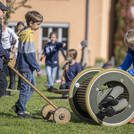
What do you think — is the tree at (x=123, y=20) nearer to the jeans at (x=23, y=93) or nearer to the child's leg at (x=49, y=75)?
the child's leg at (x=49, y=75)

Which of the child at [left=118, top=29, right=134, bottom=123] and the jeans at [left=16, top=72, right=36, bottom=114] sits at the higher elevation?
the child at [left=118, top=29, right=134, bottom=123]

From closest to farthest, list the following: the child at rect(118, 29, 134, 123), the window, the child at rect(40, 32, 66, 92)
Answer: the child at rect(118, 29, 134, 123), the child at rect(40, 32, 66, 92), the window

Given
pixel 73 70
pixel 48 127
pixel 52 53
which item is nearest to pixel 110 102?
pixel 48 127

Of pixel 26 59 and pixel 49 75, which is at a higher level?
pixel 26 59

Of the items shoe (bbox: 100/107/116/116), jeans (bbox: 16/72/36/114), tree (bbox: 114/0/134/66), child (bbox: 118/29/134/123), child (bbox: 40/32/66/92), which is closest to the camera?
shoe (bbox: 100/107/116/116)

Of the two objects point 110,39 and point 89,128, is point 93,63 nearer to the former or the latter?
point 110,39

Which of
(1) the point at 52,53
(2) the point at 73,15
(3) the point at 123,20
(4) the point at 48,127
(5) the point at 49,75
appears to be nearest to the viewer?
(4) the point at 48,127

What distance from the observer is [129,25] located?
23438 mm

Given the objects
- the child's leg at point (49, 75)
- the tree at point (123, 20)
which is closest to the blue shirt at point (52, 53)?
the child's leg at point (49, 75)

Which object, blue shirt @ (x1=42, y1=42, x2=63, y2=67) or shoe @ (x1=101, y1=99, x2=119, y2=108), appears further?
blue shirt @ (x1=42, y1=42, x2=63, y2=67)

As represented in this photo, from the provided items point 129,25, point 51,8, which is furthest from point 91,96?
point 129,25

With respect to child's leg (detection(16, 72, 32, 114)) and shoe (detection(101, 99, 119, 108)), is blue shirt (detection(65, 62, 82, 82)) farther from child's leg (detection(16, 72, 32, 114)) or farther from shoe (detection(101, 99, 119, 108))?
shoe (detection(101, 99, 119, 108))

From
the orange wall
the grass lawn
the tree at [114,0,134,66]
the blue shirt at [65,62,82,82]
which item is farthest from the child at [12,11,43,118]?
the tree at [114,0,134,66]

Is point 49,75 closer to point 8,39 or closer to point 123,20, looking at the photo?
point 8,39
